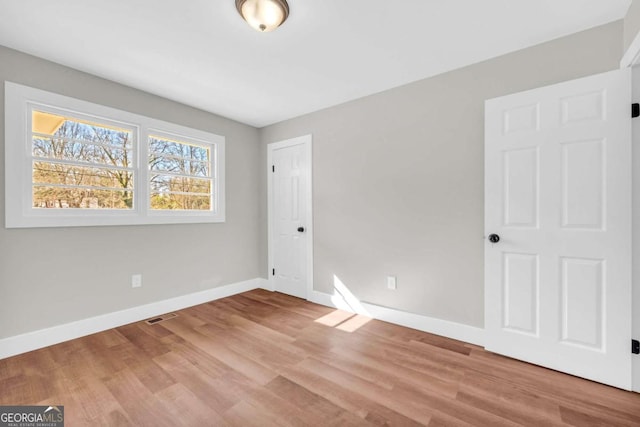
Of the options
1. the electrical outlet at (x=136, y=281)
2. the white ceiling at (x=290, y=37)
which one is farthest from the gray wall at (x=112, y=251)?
the white ceiling at (x=290, y=37)

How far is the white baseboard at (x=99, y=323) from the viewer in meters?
2.20

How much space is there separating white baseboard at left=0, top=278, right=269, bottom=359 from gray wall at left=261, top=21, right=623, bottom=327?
152cm

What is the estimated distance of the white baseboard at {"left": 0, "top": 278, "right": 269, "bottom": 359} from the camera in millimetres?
2201

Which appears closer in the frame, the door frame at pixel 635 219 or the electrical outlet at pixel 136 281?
the door frame at pixel 635 219

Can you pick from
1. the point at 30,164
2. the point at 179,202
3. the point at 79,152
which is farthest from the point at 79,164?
the point at 179,202

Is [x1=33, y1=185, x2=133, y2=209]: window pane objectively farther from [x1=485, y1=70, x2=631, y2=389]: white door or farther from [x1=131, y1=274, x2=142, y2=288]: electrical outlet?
[x1=485, y1=70, x2=631, y2=389]: white door

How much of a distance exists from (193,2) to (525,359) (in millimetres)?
3473

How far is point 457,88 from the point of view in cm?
247

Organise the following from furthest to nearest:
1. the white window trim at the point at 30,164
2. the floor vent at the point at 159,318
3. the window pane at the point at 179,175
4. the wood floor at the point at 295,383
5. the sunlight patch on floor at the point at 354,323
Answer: the window pane at the point at 179,175, the floor vent at the point at 159,318, the sunlight patch on floor at the point at 354,323, the white window trim at the point at 30,164, the wood floor at the point at 295,383

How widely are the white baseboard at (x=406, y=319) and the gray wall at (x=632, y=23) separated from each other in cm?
230

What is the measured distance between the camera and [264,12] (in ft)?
5.59

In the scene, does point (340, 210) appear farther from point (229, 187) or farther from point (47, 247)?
point (47, 247)

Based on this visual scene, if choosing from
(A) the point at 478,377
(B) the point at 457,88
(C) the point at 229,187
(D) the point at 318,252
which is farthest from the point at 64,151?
(A) the point at 478,377

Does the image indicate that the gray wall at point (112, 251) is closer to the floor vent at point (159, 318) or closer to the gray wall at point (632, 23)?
the floor vent at point (159, 318)
